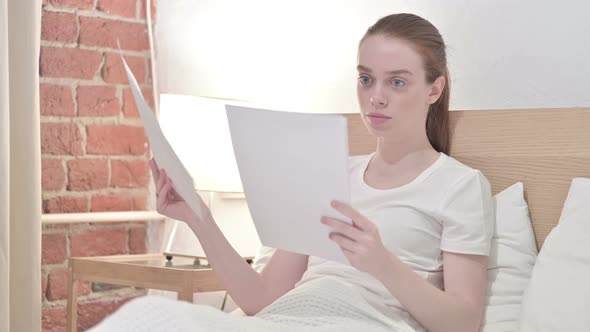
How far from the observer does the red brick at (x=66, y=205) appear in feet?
8.91

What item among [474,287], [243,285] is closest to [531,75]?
[474,287]

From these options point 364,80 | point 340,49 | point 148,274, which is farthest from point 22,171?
point 364,80

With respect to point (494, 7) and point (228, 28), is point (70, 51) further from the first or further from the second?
point (494, 7)

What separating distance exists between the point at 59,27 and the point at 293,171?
5.33ft

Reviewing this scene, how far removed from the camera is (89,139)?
279 cm

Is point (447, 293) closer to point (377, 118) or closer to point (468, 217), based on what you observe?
point (468, 217)

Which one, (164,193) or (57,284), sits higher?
(164,193)

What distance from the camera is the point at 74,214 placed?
2693 millimetres

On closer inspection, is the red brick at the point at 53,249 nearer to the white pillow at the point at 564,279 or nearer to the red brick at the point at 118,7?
the red brick at the point at 118,7

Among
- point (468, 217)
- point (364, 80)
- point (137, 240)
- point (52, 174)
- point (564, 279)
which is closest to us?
point (564, 279)

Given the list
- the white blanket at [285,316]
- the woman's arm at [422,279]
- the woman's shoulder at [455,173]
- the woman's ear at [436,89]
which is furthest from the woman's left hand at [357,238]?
the woman's ear at [436,89]

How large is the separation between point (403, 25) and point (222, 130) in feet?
2.62

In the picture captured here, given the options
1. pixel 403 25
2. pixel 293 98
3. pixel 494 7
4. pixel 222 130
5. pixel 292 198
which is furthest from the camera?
pixel 293 98

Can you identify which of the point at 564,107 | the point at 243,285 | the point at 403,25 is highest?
the point at 403,25
